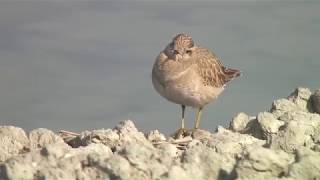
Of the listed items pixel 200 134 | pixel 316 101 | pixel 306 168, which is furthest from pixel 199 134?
pixel 306 168

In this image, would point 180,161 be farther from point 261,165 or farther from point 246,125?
point 246,125

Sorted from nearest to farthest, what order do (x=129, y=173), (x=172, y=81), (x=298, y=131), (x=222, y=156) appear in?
(x=129, y=173) → (x=222, y=156) → (x=298, y=131) → (x=172, y=81)

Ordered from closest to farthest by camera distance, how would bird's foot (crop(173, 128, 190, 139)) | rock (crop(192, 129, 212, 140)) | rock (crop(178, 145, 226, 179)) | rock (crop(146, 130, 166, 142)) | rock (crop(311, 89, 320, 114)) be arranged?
rock (crop(178, 145, 226, 179)), rock (crop(146, 130, 166, 142)), rock (crop(192, 129, 212, 140)), rock (crop(311, 89, 320, 114)), bird's foot (crop(173, 128, 190, 139))

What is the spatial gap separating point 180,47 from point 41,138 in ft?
11.6

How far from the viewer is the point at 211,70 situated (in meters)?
9.97

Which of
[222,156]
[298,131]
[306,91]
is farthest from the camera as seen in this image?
[306,91]

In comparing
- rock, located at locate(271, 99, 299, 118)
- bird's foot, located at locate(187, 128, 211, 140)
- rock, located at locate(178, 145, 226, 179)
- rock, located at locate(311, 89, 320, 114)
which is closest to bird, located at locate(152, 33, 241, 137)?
bird's foot, located at locate(187, 128, 211, 140)

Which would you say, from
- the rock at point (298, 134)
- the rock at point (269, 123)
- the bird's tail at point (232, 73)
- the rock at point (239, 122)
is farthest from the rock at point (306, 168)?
the bird's tail at point (232, 73)

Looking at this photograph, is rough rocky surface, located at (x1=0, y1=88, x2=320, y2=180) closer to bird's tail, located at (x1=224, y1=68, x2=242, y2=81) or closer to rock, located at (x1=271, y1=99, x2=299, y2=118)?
rock, located at (x1=271, y1=99, x2=299, y2=118)

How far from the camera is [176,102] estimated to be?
937 cm

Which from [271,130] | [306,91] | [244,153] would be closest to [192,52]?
[306,91]

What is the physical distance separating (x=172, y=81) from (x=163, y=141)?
8.66ft

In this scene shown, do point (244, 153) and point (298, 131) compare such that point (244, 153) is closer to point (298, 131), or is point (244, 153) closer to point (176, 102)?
point (298, 131)

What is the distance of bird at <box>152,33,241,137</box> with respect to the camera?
9.24 metres
